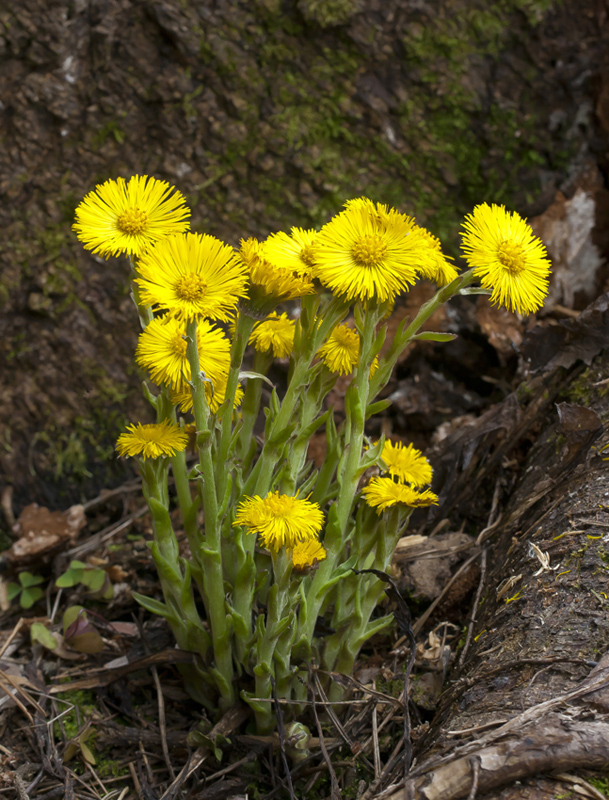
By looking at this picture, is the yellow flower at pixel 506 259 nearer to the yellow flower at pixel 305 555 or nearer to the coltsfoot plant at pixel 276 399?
the coltsfoot plant at pixel 276 399

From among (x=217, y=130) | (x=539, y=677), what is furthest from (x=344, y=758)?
(x=217, y=130)

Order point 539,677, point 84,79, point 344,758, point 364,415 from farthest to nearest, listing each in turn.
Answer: point 84,79 → point 344,758 → point 364,415 → point 539,677

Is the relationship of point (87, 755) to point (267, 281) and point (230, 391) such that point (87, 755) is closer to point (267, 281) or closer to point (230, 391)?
point (230, 391)

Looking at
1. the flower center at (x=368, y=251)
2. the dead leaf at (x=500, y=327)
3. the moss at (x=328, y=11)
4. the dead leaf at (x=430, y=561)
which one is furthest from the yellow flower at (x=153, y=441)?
the moss at (x=328, y=11)

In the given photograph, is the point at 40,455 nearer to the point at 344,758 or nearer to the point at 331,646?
the point at 331,646

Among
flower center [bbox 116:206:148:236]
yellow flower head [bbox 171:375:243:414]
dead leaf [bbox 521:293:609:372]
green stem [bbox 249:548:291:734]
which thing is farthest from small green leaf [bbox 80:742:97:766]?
dead leaf [bbox 521:293:609:372]

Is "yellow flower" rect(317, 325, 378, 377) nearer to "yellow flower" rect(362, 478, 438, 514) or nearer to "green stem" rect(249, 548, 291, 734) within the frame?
"yellow flower" rect(362, 478, 438, 514)
